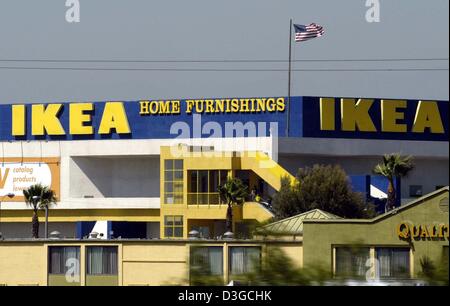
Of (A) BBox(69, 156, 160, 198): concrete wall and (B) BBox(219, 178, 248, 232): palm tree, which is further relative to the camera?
(A) BBox(69, 156, 160, 198): concrete wall

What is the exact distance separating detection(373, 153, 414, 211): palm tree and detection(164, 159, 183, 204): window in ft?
49.3

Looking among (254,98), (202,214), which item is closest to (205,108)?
(254,98)

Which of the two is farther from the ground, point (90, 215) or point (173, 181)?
point (173, 181)

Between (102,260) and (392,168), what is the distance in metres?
44.5

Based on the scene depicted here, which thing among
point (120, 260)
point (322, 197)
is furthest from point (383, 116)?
point (120, 260)

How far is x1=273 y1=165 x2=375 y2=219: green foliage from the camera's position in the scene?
94750 millimetres

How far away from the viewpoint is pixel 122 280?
205ft

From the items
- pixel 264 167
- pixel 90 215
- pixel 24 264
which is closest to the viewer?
pixel 24 264

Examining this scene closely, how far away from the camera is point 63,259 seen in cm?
6219

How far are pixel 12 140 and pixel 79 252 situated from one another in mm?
57761

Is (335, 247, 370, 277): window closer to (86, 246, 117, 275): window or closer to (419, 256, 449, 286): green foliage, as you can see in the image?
(419, 256, 449, 286): green foliage

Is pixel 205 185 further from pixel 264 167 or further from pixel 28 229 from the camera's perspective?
pixel 28 229

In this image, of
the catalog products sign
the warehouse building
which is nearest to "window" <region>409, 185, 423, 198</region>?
the warehouse building
